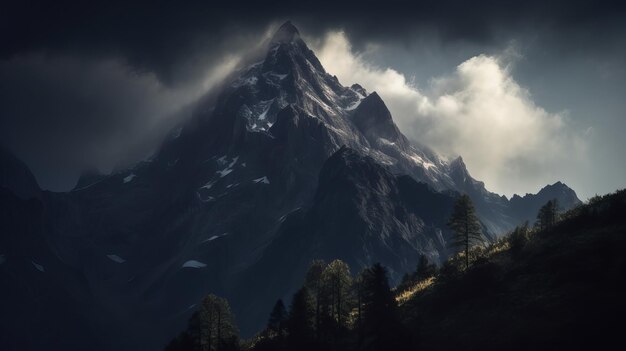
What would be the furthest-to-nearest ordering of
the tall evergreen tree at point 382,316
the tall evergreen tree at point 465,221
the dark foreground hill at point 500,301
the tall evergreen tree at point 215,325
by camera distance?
1. the tall evergreen tree at point 215,325
2. the tall evergreen tree at point 465,221
3. the tall evergreen tree at point 382,316
4. the dark foreground hill at point 500,301

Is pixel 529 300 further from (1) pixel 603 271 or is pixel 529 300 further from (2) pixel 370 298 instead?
(2) pixel 370 298

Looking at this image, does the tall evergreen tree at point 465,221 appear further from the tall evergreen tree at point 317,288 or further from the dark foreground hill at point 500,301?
the tall evergreen tree at point 317,288

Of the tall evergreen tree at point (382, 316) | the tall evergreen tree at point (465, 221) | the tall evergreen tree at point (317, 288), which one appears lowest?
the tall evergreen tree at point (382, 316)

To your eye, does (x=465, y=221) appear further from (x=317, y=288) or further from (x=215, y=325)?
(x=215, y=325)

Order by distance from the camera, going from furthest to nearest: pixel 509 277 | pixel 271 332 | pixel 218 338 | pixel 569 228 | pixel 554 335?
pixel 271 332 < pixel 218 338 < pixel 569 228 < pixel 509 277 < pixel 554 335

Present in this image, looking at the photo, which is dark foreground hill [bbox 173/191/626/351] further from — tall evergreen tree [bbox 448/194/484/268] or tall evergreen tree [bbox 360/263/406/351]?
tall evergreen tree [bbox 448/194/484/268]

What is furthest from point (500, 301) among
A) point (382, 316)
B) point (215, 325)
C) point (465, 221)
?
point (215, 325)

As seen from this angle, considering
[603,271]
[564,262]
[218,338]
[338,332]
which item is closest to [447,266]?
[338,332]

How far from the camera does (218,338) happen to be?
83.6 metres

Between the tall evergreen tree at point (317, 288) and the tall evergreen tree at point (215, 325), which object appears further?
the tall evergreen tree at point (215, 325)

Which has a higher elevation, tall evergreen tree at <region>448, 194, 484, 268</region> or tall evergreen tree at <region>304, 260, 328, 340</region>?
tall evergreen tree at <region>448, 194, 484, 268</region>

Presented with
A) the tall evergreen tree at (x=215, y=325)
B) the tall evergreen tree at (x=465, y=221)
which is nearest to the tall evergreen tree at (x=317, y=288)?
the tall evergreen tree at (x=215, y=325)

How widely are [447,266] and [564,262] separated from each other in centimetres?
2191

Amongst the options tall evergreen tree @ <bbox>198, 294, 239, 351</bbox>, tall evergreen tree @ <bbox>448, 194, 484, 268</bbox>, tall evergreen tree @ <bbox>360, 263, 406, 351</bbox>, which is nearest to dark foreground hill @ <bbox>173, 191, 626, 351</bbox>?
tall evergreen tree @ <bbox>360, 263, 406, 351</bbox>
